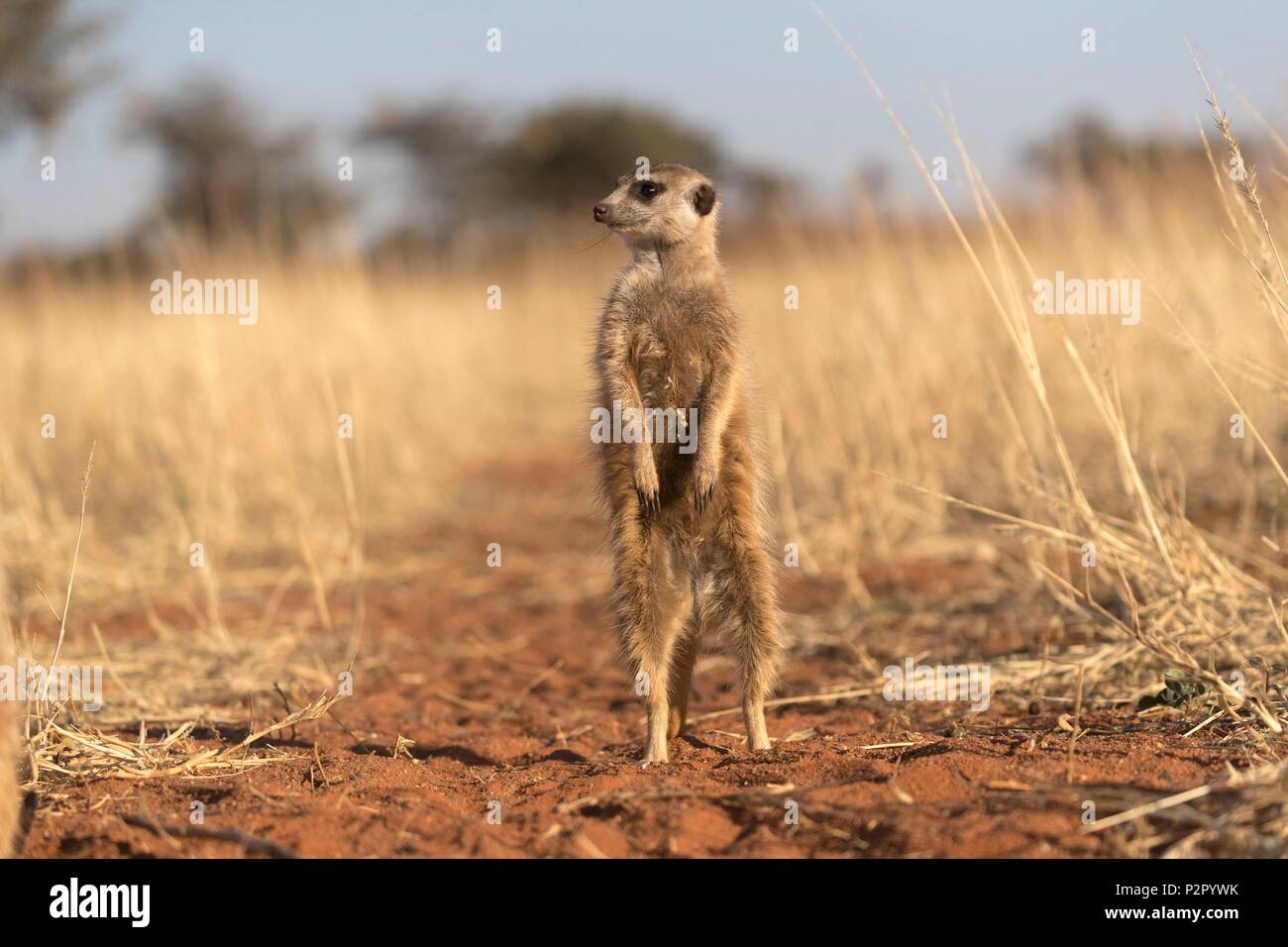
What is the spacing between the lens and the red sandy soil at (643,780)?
2.20 metres

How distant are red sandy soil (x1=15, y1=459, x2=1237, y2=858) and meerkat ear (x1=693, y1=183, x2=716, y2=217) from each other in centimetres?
154

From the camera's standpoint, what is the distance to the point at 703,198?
346cm

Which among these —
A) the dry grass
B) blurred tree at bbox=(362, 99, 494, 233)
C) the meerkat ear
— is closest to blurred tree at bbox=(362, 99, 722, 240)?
blurred tree at bbox=(362, 99, 494, 233)

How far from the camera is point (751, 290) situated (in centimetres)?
1116

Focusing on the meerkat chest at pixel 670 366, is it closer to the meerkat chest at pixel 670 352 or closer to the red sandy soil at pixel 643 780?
the meerkat chest at pixel 670 352

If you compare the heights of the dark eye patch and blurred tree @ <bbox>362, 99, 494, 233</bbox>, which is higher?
blurred tree @ <bbox>362, 99, 494, 233</bbox>

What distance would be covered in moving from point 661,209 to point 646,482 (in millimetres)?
863

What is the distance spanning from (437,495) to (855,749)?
637 cm

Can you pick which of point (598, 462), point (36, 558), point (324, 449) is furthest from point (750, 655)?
point (324, 449)

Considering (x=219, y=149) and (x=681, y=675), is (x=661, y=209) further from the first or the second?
(x=219, y=149)

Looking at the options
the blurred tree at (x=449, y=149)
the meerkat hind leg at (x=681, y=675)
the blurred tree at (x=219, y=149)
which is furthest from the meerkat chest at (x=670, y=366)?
the blurred tree at (x=449, y=149)

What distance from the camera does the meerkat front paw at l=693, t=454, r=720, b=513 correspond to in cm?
302

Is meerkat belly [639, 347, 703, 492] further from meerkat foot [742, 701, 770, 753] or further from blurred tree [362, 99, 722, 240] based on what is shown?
blurred tree [362, 99, 722, 240]

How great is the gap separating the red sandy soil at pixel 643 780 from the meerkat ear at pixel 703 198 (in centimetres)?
154
